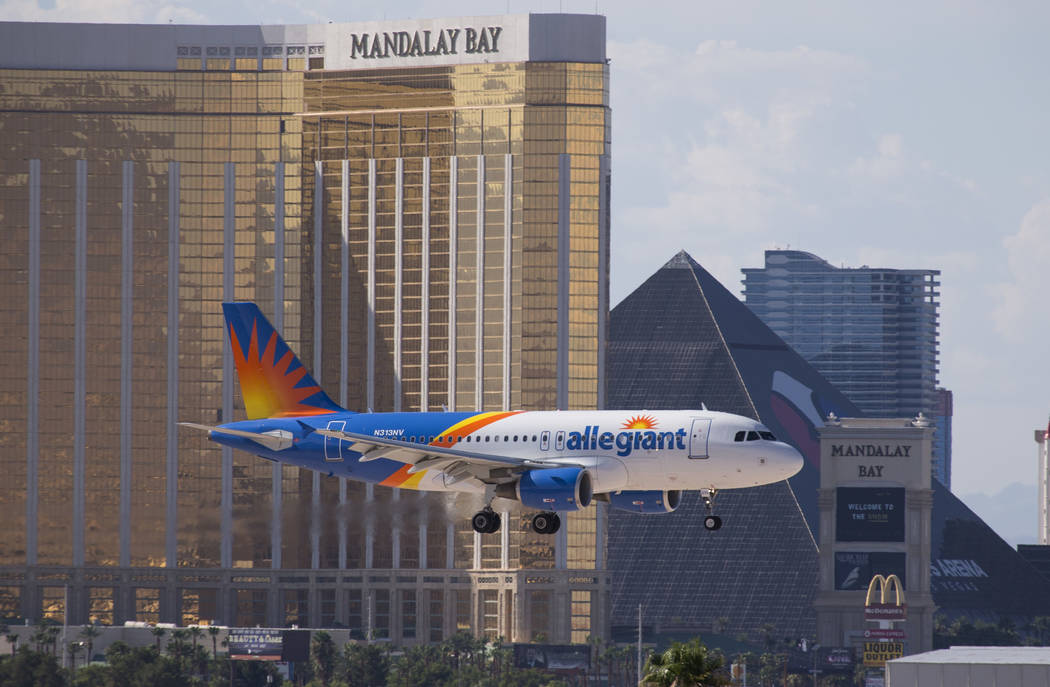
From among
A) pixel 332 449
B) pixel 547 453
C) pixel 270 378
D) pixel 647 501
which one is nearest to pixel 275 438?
pixel 332 449

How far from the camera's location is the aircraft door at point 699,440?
112562mm

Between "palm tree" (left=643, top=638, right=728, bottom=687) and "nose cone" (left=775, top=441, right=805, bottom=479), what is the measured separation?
29.9 meters

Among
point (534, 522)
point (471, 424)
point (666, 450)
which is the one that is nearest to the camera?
point (666, 450)

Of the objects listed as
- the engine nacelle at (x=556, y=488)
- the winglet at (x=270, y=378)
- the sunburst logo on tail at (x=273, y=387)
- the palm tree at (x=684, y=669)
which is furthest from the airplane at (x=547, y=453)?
the palm tree at (x=684, y=669)

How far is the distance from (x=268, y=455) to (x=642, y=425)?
26.4 meters

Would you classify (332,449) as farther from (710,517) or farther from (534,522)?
(710,517)

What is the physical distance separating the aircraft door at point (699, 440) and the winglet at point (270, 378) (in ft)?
95.1

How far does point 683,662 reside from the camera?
82562 millimetres

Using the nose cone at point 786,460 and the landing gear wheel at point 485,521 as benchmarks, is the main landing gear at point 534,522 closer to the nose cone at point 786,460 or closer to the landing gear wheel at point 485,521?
the landing gear wheel at point 485,521

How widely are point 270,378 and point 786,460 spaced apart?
38.0m

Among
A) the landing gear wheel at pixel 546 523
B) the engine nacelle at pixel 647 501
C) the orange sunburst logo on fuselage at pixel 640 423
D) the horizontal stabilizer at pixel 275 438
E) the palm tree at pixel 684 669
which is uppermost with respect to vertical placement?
the orange sunburst logo on fuselage at pixel 640 423

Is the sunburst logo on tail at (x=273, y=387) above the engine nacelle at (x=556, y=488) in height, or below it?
above

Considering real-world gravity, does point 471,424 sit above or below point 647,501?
above

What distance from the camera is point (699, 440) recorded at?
370 feet
